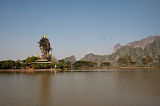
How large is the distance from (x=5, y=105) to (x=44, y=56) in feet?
337

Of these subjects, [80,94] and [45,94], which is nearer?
[45,94]

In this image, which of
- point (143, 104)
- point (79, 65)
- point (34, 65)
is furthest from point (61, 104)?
point (79, 65)

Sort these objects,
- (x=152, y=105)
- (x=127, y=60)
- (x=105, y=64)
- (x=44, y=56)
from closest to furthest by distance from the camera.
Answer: (x=152, y=105), (x=44, y=56), (x=127, y=60), (x=105, y=64)

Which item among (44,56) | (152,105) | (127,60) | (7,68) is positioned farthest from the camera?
(127,60)

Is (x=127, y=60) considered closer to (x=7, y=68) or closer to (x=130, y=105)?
(x=7, y=68)

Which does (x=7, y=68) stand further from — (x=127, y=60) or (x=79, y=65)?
(x=127, y=60)

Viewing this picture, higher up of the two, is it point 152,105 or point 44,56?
point 44,56

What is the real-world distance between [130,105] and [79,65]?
430 ft

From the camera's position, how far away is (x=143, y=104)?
11.4 meters

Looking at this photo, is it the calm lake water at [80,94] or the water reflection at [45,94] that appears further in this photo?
the water reflection at [45,94]


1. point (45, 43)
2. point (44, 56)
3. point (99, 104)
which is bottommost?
point (99, 104)

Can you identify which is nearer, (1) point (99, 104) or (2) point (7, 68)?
(1) point (99, 104)

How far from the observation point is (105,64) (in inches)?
5930

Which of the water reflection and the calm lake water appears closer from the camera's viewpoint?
the calm lake water
